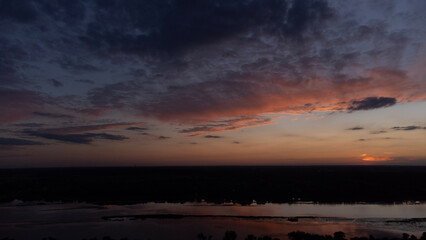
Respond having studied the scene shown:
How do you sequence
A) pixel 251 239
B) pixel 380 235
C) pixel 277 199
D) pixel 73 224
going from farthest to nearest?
pixel 277 199, pixel 73 224, pixel 380 235, pixel 251 239

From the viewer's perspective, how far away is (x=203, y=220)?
26.4 metres

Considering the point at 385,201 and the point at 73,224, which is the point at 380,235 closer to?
the point at 385,201

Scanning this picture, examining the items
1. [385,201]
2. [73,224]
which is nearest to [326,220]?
[385,201]

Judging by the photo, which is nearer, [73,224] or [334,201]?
[73,224]

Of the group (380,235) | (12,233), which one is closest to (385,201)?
(380,235)

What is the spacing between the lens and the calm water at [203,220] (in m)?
22.0

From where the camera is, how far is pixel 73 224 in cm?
2481

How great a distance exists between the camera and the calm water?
22.0 m

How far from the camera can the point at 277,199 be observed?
129 ft

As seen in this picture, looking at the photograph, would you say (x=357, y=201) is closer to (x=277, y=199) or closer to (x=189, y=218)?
(x=277, y=199)

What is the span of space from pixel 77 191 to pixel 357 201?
4172cm

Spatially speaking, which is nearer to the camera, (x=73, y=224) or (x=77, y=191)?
(x=73, y=224)

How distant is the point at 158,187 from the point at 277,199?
2263 cm

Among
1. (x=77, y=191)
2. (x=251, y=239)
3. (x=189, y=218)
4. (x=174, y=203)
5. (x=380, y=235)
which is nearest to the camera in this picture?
(x=251, y=239)
